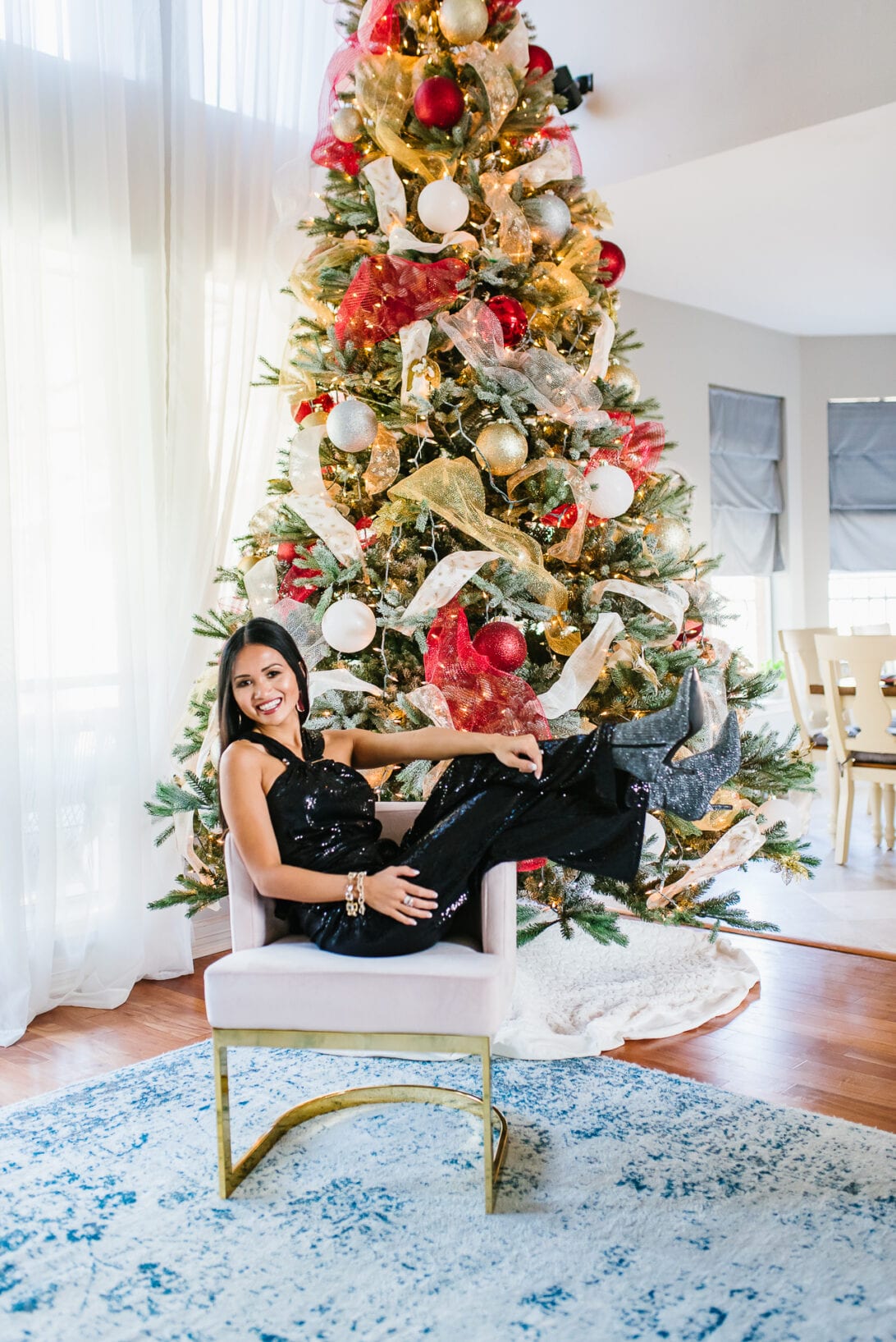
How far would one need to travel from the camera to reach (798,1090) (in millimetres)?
2498

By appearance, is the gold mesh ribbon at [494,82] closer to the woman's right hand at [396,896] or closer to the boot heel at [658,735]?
the boot heel at [658,735]

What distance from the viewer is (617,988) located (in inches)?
122

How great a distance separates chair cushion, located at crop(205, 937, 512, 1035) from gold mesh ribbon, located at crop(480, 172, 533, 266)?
1702 millimetres

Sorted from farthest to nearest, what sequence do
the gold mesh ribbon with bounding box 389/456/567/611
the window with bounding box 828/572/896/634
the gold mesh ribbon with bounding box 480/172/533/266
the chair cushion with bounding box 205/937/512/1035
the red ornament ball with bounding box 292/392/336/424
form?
the window with bounding box 828/572/896/634 < the red ornament ball with bounding box 292/392/336/424 < the gold mesh ribbon with bounding box 480/172/533/266 < the gold mesh ribbon with bounding box 389/456/567/611 < the chair cushion with bounding box 205/937/512/1035

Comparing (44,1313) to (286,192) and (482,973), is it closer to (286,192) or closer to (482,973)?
(482,973)

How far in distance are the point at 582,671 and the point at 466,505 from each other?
466mm

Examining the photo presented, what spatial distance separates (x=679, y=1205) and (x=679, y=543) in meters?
1.58

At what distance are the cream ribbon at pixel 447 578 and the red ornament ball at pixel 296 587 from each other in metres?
0.35

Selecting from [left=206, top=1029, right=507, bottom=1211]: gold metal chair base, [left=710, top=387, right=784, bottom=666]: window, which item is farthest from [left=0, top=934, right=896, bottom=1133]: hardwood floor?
[left=710, top=387, right=784, bottom=666]: window

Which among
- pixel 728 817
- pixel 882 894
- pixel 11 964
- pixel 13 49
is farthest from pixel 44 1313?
pixel 882 894

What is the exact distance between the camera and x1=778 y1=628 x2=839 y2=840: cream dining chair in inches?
202

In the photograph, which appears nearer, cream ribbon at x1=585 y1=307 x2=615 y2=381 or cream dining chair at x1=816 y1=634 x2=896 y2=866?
cream ribbon at x1=585 y1=307 x2=615 y2=381

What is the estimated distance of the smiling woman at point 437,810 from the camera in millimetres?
2074

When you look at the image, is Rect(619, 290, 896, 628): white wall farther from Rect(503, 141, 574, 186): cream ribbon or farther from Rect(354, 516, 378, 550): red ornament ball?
Rect(354, 516, 378, 550): red ornament ball
